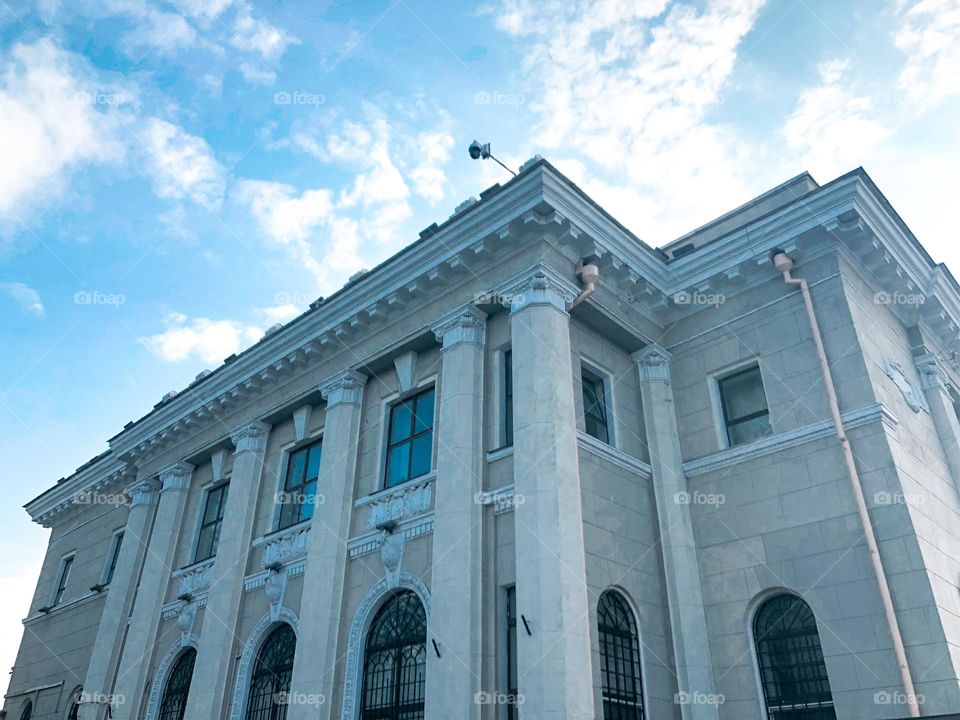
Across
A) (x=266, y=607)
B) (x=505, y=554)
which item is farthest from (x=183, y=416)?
(x=505, y=554)

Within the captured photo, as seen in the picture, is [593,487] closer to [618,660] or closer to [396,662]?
[618,660]

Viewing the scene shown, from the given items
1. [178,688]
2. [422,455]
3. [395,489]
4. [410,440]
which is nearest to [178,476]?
[178,688]

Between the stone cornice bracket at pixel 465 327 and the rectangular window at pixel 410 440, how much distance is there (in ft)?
4.72

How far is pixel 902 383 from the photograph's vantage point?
47.0ft

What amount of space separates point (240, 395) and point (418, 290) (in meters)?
6.48

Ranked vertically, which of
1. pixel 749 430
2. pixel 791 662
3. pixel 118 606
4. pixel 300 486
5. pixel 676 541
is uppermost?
pixel 300 486

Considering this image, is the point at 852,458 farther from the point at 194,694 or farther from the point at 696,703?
the point at 194,694

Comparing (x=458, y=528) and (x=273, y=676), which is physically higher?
(x=458, y=528)

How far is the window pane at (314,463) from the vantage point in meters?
17.2

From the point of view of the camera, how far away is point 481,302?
14.3 meters

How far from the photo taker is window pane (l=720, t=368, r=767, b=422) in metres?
14.6

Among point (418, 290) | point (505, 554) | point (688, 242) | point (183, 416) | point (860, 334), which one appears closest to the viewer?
point (505, 554)

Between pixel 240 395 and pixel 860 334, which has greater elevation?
pixel 240 395

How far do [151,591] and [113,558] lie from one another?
228 inches
